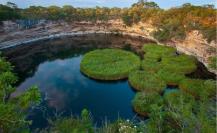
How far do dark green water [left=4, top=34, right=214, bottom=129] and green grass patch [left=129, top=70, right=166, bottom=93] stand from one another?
159 centimetres

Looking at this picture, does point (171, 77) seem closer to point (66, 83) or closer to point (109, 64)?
point (109, 64)

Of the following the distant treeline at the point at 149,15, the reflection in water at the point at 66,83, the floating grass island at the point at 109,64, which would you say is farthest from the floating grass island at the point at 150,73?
the distant treeline at the point at 149,15

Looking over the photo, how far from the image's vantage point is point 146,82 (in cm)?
4659

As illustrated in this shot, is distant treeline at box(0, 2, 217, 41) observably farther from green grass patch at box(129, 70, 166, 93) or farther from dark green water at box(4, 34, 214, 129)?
green grass patch at box(129, 70, 166, 93)

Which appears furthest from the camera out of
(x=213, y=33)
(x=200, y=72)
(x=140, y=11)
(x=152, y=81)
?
(x=140, y=11)

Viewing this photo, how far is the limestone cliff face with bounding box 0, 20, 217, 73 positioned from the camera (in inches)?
2576

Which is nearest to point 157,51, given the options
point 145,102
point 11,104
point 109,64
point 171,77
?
point 109,64

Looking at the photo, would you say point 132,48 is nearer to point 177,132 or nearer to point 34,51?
point 34,51

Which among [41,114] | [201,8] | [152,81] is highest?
[201,8]

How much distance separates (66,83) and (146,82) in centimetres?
1424

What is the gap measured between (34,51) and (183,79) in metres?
41.0

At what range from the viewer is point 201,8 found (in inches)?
3091

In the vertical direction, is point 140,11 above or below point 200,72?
above

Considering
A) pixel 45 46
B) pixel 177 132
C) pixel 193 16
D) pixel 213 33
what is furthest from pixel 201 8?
pixel 177 132
